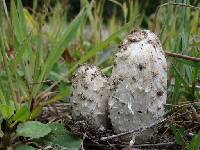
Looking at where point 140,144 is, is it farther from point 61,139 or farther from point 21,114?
point 21,114

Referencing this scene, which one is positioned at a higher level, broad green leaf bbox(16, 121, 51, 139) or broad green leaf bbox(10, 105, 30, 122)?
broad green leaf bbox(10, 105, 30, 122)

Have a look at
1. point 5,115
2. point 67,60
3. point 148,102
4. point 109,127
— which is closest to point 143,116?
point 148,102

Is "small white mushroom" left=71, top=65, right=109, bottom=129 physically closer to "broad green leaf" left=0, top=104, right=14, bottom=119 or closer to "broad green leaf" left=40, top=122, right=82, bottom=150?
"broad green leaf" left=40, top=122, right=82, bottom=150

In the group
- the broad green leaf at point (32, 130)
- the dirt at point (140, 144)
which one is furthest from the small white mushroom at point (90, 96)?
Result: the broad green leaf at point (32, 130)

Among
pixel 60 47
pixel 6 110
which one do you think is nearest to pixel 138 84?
pixel 60 47

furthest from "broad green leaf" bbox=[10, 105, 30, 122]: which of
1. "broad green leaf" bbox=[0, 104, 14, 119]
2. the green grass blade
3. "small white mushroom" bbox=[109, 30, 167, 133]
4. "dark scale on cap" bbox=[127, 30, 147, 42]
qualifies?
"dark scale on cap" bbox=[127, 30, 147, 42]

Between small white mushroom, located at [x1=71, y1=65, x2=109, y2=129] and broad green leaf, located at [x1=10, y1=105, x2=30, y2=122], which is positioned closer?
broad green leaf, located at [x1=10, y1=105, x2=30, y2=122]
